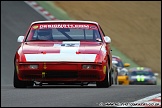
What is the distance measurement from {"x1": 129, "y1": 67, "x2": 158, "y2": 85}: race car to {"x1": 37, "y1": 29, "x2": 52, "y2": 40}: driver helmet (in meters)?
19.7

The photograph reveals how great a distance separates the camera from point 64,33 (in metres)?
15.9

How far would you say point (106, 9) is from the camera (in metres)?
45.4

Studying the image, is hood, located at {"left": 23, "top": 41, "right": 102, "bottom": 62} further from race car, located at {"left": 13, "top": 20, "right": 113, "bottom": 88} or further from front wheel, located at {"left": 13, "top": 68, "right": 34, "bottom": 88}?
front wheel, located at {"left": 13, "top": 68, "right": 34, "bottom": 88}

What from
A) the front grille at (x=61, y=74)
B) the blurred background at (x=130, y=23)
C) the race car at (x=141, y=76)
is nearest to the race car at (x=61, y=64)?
the front grille at (x=61, y=74)

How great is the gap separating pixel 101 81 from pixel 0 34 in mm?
17617

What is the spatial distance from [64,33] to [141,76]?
21.1 m

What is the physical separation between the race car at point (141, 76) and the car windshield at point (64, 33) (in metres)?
19.5

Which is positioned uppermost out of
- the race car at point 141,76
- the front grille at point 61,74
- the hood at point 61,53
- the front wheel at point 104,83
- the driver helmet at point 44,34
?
the driver helmet at point 44,34

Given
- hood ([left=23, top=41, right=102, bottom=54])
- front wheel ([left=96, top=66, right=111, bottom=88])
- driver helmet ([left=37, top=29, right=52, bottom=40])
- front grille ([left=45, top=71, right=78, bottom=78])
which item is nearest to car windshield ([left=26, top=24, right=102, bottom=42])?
driver helmet ([left=37, top=29, right=52, bottom=40])

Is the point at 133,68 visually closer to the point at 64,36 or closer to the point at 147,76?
the point at 147,76

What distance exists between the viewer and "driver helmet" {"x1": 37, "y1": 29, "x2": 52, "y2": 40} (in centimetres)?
1573

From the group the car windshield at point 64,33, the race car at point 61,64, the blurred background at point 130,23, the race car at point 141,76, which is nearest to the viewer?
the race car at point 61,64

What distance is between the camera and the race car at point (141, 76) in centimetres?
3550

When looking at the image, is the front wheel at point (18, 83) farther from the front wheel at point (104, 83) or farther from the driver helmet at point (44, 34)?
the front wheel at point (104, 83)
